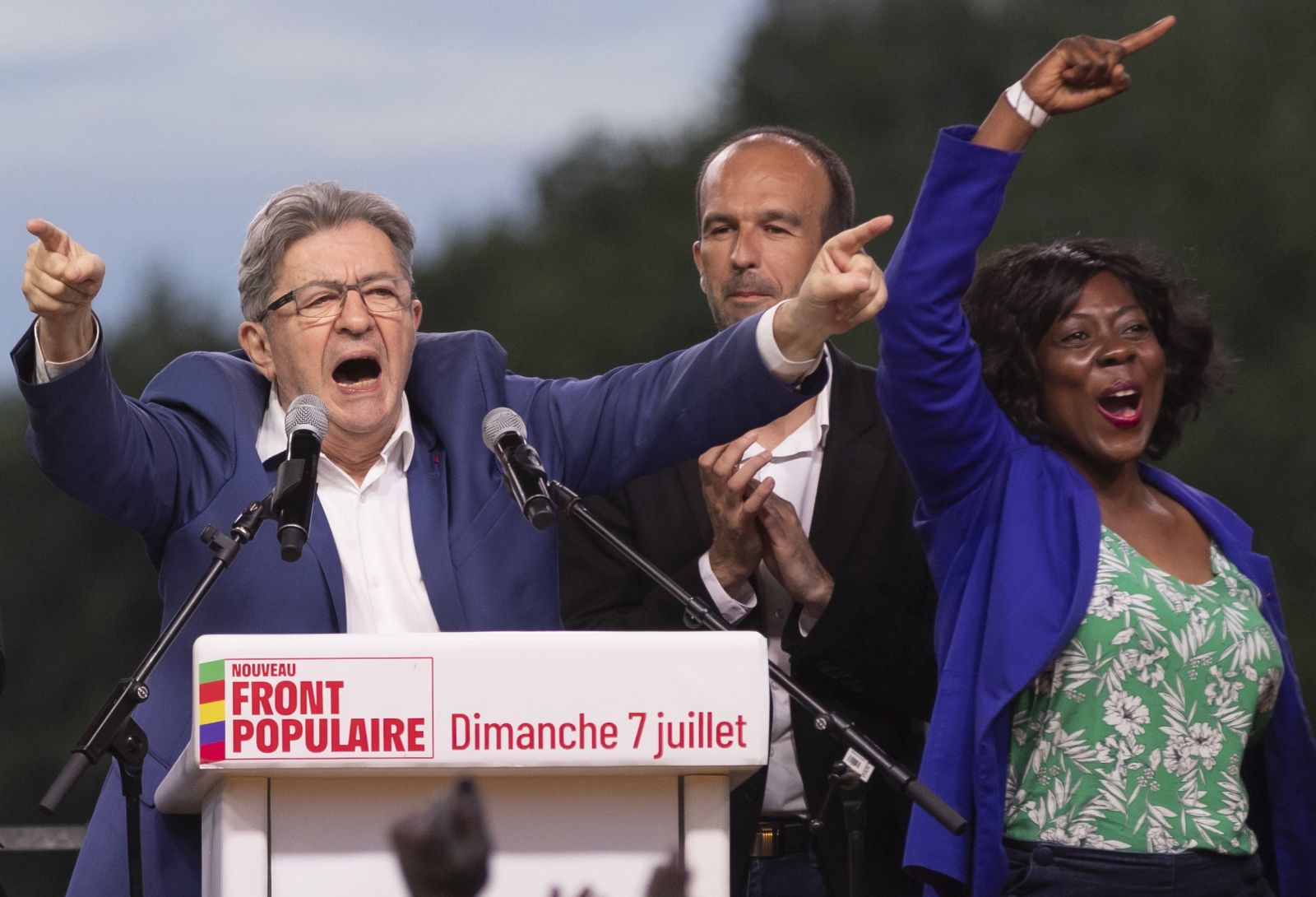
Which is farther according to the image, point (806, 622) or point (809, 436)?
point (809, 436)

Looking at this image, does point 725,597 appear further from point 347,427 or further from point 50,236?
point 50,236

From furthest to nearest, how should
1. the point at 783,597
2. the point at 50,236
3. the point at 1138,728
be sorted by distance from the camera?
the point at 783,597
the point at 1138,728
the point at 50,236

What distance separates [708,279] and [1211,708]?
112 cm

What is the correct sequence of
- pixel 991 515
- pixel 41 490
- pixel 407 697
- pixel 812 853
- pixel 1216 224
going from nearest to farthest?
pixel 407 697 < pixel 991 515 < pixel 812 853 < pixel 41 490 < pixel 1216 224

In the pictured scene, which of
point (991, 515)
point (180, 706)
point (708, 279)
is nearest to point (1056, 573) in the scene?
point (991, 515)

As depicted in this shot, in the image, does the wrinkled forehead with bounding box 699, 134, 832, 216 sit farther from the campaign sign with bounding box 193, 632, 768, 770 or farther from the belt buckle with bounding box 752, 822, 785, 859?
the campaign sign with bounding box 193, 632, 768, 770

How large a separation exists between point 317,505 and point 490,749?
770mm

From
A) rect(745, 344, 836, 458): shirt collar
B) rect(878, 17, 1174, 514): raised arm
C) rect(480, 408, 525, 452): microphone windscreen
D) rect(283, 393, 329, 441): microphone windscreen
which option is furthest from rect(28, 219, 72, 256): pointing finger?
rect(745, 344, 836, 458): shirt collar

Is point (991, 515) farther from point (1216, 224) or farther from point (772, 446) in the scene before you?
point (1216, 224)

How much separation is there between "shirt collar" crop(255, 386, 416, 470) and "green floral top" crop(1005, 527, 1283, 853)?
0.87 meters

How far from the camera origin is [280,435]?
2553mm

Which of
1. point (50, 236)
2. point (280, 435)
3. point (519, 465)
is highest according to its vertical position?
point (50, 236)

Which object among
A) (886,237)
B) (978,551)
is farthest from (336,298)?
(886,237)

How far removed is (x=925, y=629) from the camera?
291cm
